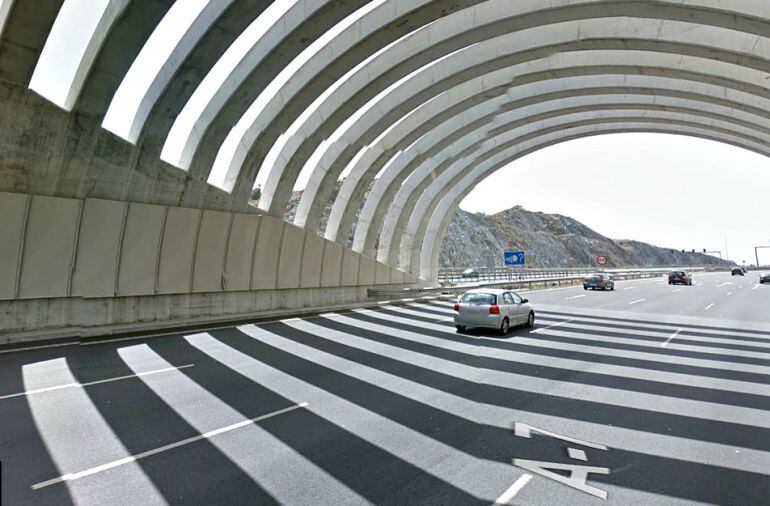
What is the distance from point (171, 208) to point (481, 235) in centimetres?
8141

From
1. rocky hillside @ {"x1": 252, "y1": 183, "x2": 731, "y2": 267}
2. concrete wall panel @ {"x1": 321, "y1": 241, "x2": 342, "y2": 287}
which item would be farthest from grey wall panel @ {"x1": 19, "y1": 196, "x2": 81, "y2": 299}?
rocky hillside @ {"x1": 252, "y1": 183, "x2": 731, "y2": 267}

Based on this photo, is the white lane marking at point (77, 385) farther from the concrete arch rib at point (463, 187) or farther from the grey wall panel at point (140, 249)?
the concrete arch rib at point (463, 187)

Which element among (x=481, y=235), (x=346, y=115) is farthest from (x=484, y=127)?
(x=481, y=235)

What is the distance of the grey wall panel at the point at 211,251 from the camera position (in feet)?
50.4

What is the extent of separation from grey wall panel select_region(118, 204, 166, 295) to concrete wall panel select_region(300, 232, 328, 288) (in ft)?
22.2

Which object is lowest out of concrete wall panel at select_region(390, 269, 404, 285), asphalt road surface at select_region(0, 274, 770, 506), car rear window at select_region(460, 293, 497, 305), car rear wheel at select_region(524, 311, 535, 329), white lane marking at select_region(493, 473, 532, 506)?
white lane marking at select_region(493, 473, 532, 506)

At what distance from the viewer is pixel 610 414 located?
625 centimetres

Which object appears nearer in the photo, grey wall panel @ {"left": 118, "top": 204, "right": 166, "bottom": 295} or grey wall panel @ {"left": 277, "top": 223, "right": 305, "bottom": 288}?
grey wall panel @ {"left": 118, "top": 204, "right": 166, "bottom": 295}

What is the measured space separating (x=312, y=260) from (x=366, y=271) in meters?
4.70

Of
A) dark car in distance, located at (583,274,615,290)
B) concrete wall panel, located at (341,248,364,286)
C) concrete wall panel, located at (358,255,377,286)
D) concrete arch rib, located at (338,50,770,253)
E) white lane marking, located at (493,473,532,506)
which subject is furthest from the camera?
dark car in distance, located at (583,274,615,290)

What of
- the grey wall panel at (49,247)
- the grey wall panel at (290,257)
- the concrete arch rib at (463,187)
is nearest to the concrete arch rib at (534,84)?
the grey wall panel at (290,257)

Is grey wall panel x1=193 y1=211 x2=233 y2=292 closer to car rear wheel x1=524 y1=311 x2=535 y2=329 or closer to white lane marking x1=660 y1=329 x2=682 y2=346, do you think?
car rear wheel x1=524 y1=311 x2=535 y2=329

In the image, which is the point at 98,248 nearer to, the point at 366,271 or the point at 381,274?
the point at 366,271

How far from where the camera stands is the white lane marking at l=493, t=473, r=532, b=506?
12.6 ft
